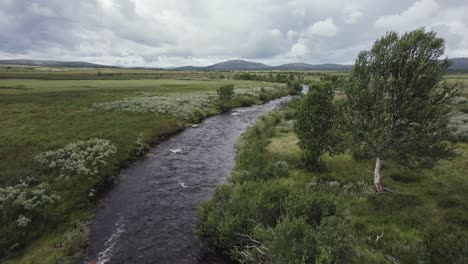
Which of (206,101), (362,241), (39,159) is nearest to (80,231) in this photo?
(39,159)

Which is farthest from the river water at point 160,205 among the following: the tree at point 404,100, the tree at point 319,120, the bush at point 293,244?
the tree at point 404,100

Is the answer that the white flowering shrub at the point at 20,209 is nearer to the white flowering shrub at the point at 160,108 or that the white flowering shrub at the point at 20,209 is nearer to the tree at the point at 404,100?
the tree at the point at 404,100

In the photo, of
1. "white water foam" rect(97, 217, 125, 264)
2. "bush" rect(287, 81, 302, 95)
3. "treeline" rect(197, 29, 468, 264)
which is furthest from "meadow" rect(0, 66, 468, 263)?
"bush" rect(287, 81, 302, 95)

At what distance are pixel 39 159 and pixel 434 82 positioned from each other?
1278 inches

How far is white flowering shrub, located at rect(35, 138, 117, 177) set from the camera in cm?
2239

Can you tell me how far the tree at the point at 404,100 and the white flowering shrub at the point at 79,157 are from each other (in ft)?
76.5

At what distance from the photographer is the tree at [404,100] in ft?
49.5

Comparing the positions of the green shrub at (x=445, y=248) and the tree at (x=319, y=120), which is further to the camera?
the tree at (x=319, y=120)

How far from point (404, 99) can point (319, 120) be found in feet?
22.6

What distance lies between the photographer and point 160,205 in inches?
756

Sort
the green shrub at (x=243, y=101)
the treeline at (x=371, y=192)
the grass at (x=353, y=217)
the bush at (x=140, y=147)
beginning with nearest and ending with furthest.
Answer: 1. the grass at (x=353, y=217)
2. the treeline at (x=371, y=192)
3. the bush at (x=140, y=147)
4. the green shrub at (x=243, y=101)

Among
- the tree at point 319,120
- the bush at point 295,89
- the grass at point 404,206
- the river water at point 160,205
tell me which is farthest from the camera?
the bush at point 295,89

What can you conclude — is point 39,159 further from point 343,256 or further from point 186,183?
point 343,256

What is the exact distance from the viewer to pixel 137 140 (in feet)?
104
